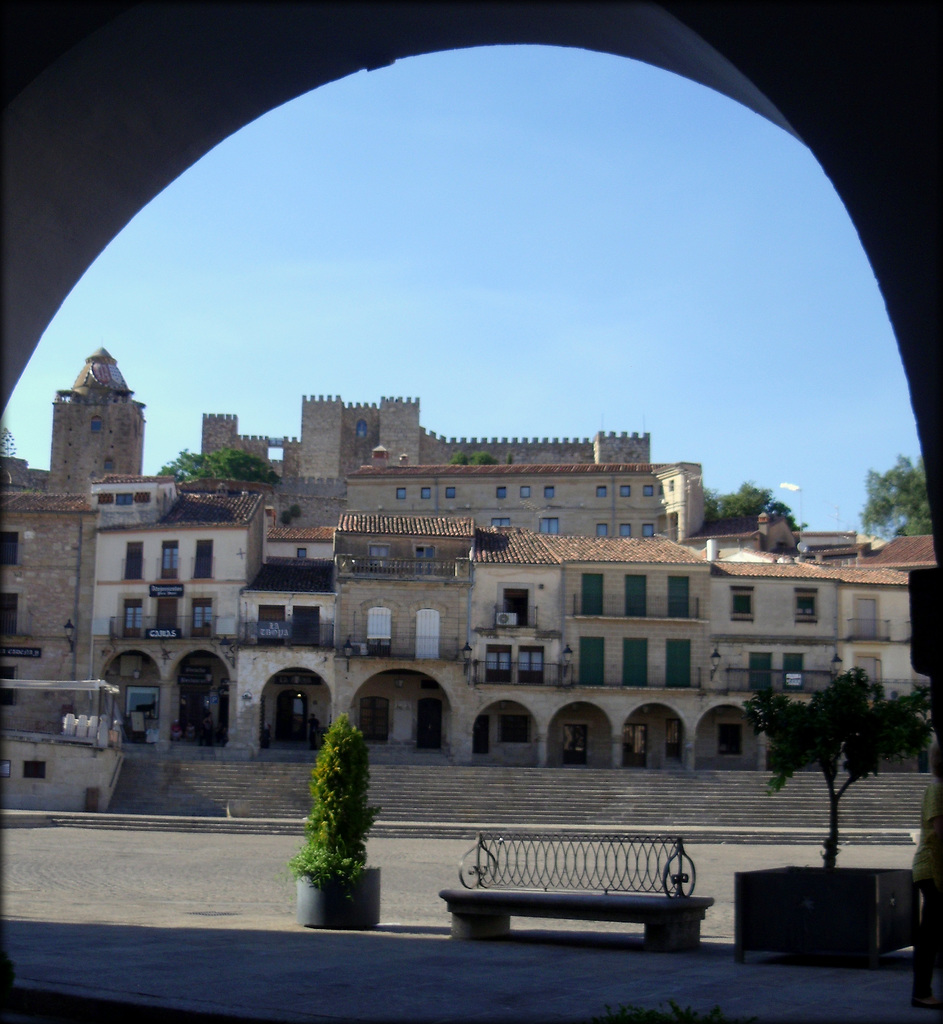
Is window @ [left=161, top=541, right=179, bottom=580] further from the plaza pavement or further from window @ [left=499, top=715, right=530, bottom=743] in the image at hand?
the plaza pavement

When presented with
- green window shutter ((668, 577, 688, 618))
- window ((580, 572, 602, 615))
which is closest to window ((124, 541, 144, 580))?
window ((580, 572, 602, 615))

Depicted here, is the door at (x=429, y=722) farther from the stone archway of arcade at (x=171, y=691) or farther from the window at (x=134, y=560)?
the window at (x=134, y=560)

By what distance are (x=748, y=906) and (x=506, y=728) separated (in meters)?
35.0

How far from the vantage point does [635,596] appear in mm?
42719

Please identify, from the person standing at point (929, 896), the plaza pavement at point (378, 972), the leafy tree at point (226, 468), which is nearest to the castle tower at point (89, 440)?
the leafy tree at point (226, 468)

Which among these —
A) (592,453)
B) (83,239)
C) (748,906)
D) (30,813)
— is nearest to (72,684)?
(30,813)

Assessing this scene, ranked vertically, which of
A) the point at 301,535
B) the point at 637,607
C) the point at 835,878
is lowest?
the point at 835,878

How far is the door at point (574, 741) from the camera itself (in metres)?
43.2

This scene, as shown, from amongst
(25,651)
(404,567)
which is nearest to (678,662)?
(404,567)

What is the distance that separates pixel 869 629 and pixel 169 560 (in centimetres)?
2483

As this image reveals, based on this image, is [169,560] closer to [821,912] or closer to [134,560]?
[134,560]

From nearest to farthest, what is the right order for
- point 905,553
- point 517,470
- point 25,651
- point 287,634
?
point 25,651
point 287,634
point 905,553
point 517,470

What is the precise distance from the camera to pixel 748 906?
333 inches

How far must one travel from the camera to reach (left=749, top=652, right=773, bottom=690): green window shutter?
42.6m
